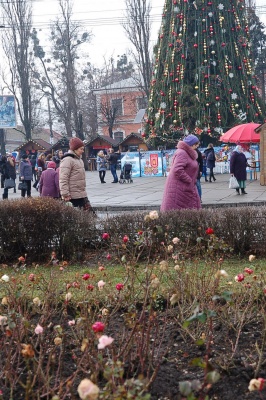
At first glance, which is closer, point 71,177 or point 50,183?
point 71,177

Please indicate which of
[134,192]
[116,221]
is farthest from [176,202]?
[134,192]

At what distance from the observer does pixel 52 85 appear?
60938 millimetres

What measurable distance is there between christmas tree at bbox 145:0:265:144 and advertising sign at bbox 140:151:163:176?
133 centimetres

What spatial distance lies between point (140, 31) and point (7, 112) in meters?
12.9

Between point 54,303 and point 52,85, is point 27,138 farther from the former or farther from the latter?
point 54,303

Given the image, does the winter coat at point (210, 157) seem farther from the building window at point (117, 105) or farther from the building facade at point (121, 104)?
the building window at point (117, 105)

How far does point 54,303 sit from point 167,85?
998 inches

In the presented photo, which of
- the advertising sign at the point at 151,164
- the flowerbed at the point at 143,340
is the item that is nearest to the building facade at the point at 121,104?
the advertising sign at the point at 151,164

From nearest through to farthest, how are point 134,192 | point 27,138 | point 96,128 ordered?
point 134,192
point 27,138
point 96,128

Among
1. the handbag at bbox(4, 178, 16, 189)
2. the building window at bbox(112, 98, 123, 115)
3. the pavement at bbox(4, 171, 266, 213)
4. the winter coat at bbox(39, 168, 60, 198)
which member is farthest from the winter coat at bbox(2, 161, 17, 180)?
the building window at bbox(112, 98, 123, 115)

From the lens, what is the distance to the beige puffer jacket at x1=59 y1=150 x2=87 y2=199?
9.41 meters

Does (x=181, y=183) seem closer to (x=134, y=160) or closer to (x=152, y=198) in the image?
(x=152, y=198)

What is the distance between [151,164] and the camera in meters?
30.3

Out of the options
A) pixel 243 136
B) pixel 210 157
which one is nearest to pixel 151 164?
pixel 210 157
